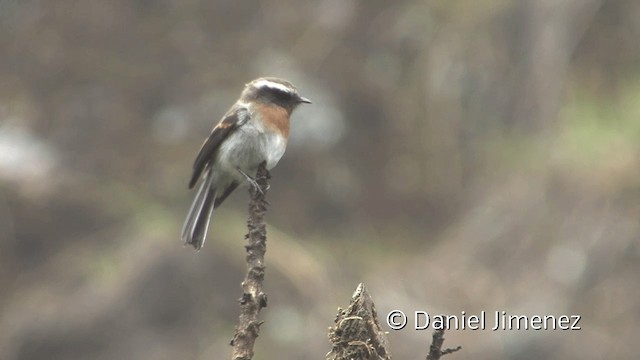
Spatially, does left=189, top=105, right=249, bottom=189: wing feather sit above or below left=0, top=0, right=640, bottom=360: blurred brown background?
below

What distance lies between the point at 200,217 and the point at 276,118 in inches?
35.3

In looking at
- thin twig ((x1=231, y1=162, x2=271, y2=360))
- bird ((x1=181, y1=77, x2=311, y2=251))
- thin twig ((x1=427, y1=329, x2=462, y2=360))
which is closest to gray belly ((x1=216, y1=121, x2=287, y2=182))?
bird ((x1=181, y1=77, x2=311, y2=251))

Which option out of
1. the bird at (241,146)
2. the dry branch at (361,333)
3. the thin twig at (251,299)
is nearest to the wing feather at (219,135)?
the bird at (241,146)

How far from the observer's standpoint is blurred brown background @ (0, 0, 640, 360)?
1482 centimetres

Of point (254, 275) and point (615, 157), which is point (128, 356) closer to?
point (615, 157)

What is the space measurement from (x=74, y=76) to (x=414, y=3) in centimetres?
551

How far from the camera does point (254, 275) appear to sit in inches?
196

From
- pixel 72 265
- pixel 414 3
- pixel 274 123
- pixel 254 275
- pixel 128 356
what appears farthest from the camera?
pixel 414 3

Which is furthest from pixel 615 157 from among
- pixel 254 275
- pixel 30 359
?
pixel 254 275

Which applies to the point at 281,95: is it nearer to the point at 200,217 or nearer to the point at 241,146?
the point at 241,146

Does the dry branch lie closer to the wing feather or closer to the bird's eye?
the wing feather

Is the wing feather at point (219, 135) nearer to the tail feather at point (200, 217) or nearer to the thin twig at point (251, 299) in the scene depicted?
the tail feather at point (200, 217)

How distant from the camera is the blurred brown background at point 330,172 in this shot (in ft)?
48.6

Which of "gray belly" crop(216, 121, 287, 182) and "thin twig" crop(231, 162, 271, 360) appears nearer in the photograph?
"thin twig" crop(231, 162, 271, 360)
